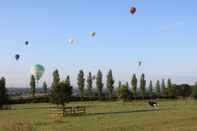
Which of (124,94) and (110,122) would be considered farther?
(124,94)

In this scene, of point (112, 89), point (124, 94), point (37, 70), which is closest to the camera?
point (37, 70)

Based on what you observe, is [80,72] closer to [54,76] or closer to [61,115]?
[54,76]

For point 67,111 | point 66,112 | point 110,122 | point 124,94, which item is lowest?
point 110,122

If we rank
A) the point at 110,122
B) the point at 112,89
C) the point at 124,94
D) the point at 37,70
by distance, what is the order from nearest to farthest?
1. the point at 110,122
2. the point at 37,70
3. the point at 124,94
4. the point at 112,89

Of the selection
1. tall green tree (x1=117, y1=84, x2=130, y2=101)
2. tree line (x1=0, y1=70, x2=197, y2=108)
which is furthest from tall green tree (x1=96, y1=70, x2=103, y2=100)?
tall green tree (x1=117, y1=84, x2=130, y2=101)

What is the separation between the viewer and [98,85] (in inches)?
6319

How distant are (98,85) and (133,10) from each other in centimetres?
11774

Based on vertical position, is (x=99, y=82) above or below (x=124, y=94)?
above

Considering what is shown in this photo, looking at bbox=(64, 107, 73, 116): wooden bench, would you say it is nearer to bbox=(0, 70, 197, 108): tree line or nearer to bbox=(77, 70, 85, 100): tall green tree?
bbox=(0, 70, 197, 108): tree line

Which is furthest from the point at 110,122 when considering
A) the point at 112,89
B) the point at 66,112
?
the point at 112,89

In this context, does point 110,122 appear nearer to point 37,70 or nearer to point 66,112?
point 66,112

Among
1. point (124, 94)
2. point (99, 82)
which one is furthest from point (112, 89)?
point (124, 94)

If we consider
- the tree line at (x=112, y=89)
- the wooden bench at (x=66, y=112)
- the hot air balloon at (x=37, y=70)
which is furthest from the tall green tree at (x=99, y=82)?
the wooden bench at (x=66, y=112)

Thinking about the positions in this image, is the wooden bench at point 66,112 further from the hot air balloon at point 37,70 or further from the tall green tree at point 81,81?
the tall green tree at point 81,81
